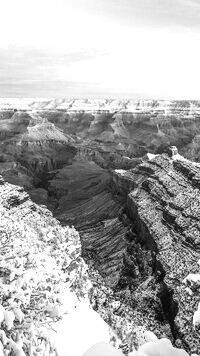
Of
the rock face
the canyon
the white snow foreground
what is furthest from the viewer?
the rock face

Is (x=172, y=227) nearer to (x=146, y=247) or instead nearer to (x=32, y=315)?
(x=146, y=247)

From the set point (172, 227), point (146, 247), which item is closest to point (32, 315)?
point (172, 227)

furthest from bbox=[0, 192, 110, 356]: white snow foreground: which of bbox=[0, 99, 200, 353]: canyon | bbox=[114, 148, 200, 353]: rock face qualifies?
bbox=[114, 148, 200, 353]: rock face

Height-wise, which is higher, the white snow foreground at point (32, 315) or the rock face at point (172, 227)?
the white snow foreground at point (32, 315)

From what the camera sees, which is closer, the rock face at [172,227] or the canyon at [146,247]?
the canyon at [146,247]

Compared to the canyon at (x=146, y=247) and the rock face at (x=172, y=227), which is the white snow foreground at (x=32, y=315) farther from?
the rock face at (x=172, y=227)

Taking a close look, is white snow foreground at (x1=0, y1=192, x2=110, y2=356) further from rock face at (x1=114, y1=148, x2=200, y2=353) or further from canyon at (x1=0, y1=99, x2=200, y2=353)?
rock face at (x1=114, y1=148, x2=200, y2=353)

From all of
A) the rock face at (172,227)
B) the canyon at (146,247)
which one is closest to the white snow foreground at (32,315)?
the canyon at (146,247)

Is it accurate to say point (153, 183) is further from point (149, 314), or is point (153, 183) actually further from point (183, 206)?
point (149, 314)

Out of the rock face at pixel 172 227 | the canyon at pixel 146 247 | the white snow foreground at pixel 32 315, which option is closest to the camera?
the white snow foreground at pixel 32 315
